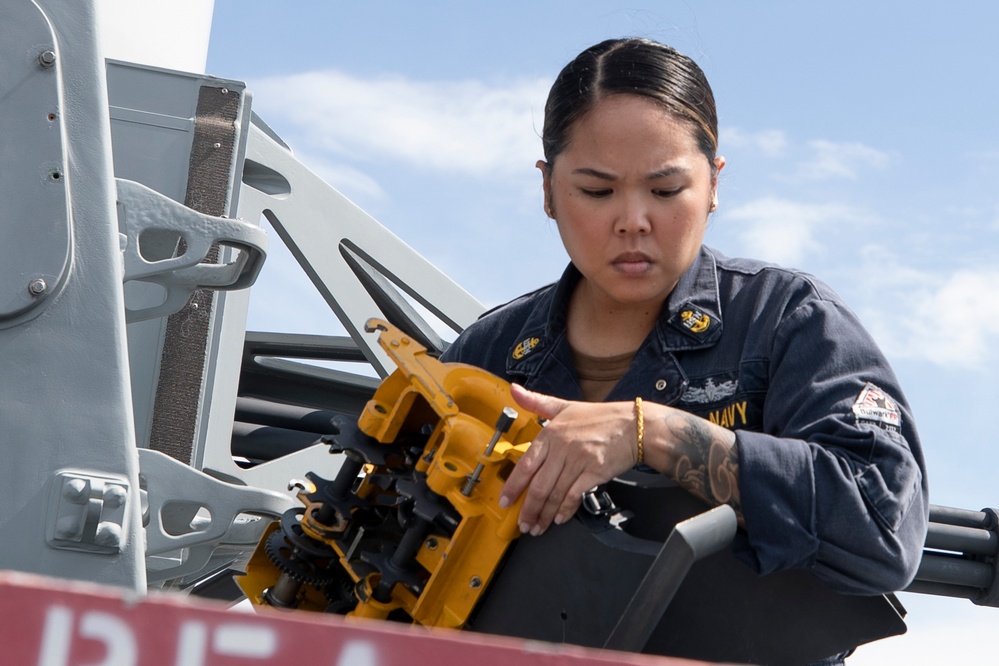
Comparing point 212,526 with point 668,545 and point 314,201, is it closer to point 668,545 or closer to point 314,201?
point 314,201

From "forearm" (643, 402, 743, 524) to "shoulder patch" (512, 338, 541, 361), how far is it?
1.53 feet

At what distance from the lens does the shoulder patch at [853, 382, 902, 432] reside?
1.55 metres

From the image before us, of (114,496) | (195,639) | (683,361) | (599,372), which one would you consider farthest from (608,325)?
(195,639)

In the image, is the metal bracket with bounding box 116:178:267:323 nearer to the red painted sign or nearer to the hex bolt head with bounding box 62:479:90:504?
the hex bolt head with bounding box 62:479:90:504

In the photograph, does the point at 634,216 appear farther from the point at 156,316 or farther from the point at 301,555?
the point at 156,316

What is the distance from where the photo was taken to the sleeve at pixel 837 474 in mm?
1460

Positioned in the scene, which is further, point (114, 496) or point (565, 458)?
point (114, 496)

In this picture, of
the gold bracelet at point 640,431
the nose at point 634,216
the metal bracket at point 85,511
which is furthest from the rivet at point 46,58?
the gold bracelet at point 640,431

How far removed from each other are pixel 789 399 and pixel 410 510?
52cm

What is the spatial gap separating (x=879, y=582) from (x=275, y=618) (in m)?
0.92

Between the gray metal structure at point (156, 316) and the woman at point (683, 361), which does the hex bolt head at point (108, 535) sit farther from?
the woman at point (683, 361)

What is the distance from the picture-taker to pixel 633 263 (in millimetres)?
1827

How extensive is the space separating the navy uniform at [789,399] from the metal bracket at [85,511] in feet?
2.08

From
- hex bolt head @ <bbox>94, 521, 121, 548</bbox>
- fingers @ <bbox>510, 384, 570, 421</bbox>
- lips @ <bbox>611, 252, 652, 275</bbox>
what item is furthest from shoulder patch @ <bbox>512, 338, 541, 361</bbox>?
hex bolt head @ <bbox>94, 521, 121, 548</bbox>
